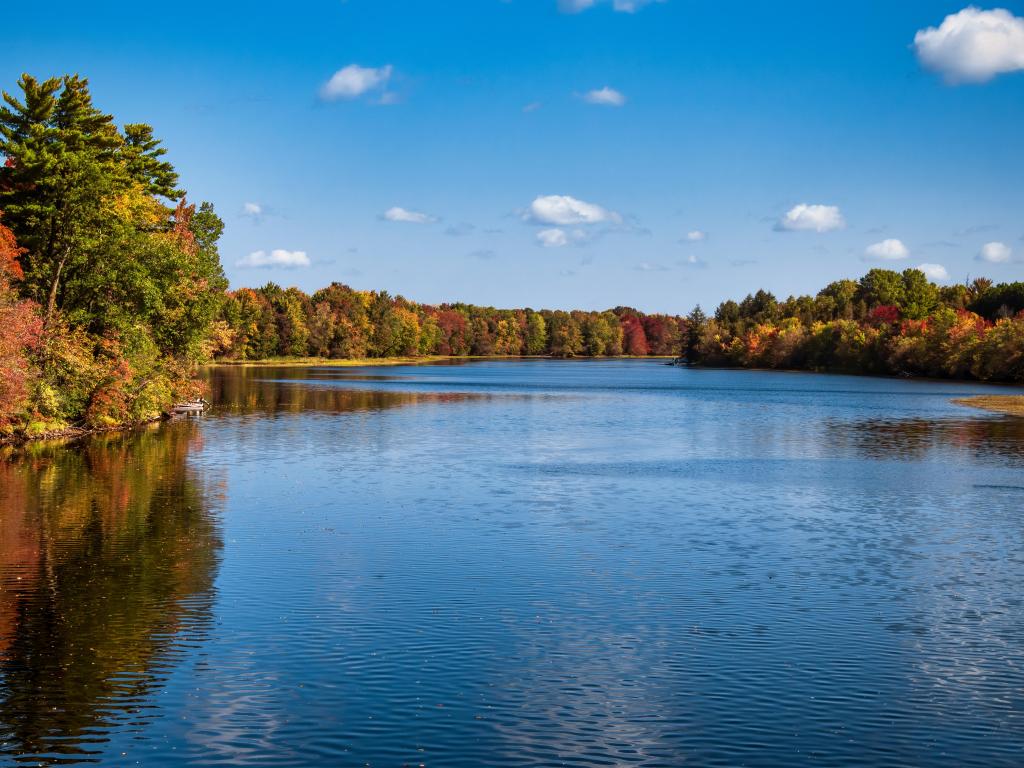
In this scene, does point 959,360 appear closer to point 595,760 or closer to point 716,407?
point 716,407

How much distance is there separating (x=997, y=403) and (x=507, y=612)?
255 ft

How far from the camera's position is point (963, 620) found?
19406 mm

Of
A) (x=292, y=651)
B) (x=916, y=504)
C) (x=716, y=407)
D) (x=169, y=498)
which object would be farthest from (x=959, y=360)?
(x=292, y=651)

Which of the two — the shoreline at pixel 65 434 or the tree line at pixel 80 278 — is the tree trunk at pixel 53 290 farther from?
the shoreline at pixel 65 434

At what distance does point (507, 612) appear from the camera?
19641 millimetres

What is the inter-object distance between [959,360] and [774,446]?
99.3 m

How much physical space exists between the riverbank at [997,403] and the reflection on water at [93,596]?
6286 centimetres

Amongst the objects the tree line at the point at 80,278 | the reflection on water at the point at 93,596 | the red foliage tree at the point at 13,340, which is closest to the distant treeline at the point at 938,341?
the tree line at the point at 80,278

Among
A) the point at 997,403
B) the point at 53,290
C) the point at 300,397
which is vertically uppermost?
the point at 53,290

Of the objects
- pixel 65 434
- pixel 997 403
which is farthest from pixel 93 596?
pixel 997 403

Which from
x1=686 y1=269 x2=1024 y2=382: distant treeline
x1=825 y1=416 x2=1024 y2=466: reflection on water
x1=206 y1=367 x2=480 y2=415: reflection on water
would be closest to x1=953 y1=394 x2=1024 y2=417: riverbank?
x1=825 y1=416 x2=1024 y2=466: reflection on water

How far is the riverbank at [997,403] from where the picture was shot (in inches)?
2995

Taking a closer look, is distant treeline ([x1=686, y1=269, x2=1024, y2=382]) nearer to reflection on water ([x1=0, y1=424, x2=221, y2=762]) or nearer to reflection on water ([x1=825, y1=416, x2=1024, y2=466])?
reflection on water ([x1=825, y1=416, x2=1024, y2=466])

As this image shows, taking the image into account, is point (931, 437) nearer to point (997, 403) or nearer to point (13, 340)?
point (997, 403)
